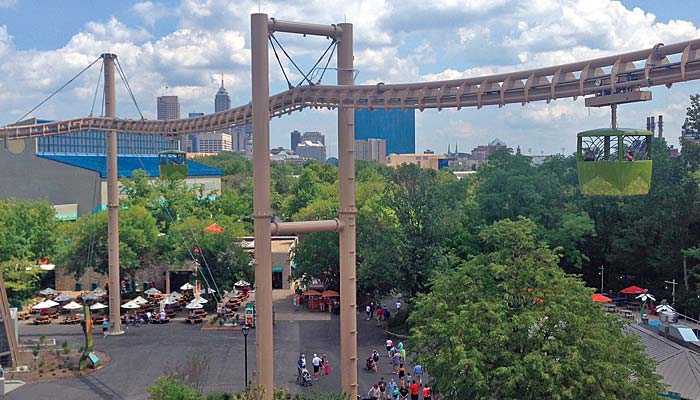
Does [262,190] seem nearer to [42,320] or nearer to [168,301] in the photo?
[168,301]

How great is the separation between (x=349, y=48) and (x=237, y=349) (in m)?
18.3

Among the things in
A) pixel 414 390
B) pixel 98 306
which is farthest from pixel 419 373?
pixel 98 306

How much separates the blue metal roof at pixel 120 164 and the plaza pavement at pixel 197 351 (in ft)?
68.5

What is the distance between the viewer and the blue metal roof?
62856 millimetres

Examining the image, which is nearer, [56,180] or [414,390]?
[414,390]

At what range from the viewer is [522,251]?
19844 millimetres

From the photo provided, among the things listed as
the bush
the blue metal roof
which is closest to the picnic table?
the blue metal roof

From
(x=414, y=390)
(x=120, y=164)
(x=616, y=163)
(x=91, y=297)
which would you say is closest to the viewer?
(x=616, y=163)

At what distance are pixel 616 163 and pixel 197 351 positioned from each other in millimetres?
25322

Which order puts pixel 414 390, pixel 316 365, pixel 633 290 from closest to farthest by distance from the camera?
pixel 414 390, pixel 316 365, pixel 633 290

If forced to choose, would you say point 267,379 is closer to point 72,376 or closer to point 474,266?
point 474,266

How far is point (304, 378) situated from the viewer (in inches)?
1048

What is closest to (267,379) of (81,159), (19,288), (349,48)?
(349,48)

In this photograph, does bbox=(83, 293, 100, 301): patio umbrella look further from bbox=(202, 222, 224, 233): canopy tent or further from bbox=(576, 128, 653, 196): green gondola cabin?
bbox=(576, 128, 653, 196): green gondola cabin
